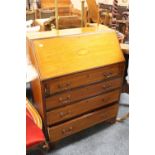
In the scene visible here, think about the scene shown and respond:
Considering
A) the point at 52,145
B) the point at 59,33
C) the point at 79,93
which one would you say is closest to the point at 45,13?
the point at 59,33

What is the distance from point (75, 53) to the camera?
5.25ft

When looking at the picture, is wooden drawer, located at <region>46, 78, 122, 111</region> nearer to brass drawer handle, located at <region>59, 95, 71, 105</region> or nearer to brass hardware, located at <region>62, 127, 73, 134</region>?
brass drawer handle, located at <region>59, 95, 71, 105</region>

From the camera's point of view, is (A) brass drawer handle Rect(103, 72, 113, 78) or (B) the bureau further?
(A) brass drawer handle Rect(103, 72, 113, 78)

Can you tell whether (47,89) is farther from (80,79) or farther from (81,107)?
(81,107)

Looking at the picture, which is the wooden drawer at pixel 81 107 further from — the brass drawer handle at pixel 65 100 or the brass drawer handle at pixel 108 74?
the brass drawer handle at pixel 108 74

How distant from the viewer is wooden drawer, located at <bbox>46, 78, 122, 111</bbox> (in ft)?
5.11

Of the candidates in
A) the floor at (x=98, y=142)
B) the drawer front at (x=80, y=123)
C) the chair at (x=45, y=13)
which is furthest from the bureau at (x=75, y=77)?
the chair at (x=45, y=13)

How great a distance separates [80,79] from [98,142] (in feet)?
A: 2.35

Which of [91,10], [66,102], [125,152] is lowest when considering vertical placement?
[125,152]

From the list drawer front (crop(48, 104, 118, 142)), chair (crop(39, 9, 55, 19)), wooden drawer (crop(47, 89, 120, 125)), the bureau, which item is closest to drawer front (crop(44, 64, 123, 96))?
the bureau
